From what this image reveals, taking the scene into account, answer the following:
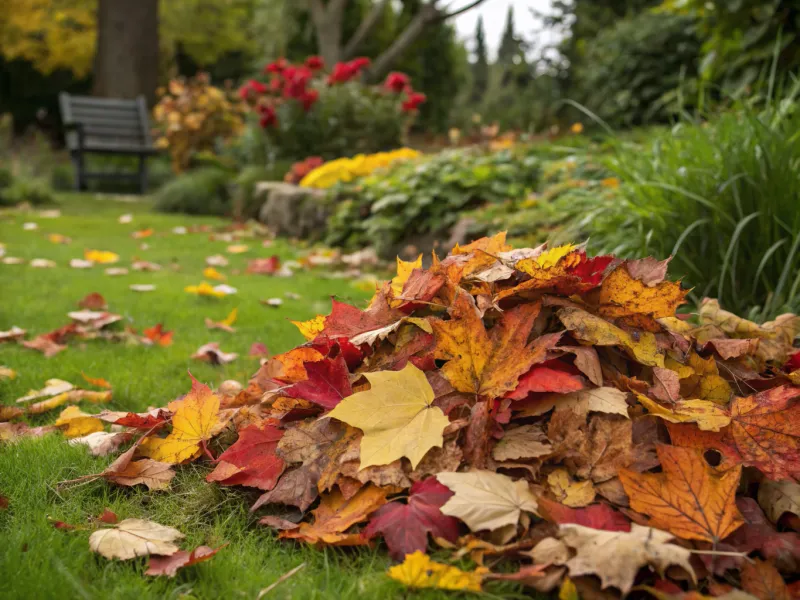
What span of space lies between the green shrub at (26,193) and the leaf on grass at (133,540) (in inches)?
330

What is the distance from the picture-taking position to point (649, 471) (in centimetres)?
123

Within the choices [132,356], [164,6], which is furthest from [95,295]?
[164,6]

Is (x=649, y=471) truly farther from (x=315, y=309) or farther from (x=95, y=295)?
(x=95, y=295)

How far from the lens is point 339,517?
119 centimetres

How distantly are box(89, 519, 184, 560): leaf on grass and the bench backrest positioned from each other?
11433 mm

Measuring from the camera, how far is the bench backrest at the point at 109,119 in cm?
1177

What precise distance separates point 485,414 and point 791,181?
185 cm

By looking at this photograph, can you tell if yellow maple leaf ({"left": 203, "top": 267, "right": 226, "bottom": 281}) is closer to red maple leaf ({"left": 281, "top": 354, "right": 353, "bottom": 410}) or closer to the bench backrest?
red maple leaf ({"left": 281, "top": 354, "right": 353, "bottom": 410})

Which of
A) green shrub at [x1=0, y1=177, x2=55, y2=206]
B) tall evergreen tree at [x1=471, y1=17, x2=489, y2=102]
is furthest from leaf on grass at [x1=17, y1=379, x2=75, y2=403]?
tall evergreen tree at [x1=471, y1=17, x2=489, y2=102]

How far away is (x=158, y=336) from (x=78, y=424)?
1036 millimetres

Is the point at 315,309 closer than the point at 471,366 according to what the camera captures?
No

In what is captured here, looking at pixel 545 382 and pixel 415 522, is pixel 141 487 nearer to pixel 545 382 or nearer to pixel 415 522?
pixel 415 522

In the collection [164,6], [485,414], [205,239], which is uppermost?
[164,6]

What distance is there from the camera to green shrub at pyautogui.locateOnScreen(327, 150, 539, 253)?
4.59m
